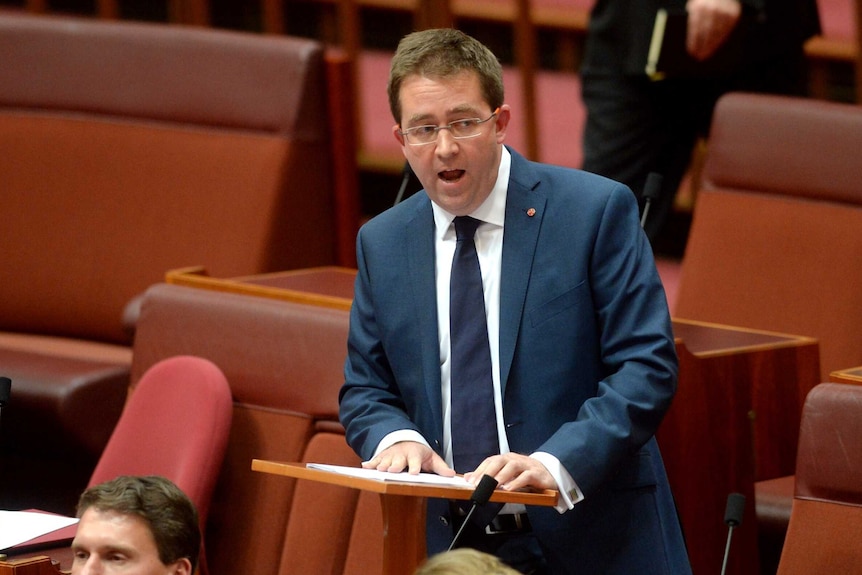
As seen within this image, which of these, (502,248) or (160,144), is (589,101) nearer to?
(160,144)

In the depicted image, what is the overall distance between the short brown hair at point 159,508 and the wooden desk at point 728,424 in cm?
41

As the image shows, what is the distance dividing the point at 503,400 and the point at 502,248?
0.11m

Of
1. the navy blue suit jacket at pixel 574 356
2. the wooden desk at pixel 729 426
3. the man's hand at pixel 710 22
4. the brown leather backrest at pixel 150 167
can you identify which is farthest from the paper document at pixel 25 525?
the man's hand at pixel 710 22

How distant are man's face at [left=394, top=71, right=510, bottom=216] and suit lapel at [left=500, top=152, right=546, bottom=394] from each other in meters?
0.03

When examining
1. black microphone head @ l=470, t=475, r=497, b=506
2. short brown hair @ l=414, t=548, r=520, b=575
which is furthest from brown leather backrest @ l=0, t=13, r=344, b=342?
short brown hair @ l=414, t=548, r=520, b=575

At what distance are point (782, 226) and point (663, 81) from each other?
0.24m

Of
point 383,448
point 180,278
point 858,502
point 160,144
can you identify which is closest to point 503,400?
point 383,448

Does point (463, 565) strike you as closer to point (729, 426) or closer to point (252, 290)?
point (729, 426)

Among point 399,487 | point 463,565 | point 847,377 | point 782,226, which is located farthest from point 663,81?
point 463,565

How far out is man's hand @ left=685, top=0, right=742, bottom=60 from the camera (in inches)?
69.1

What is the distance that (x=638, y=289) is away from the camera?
110cm

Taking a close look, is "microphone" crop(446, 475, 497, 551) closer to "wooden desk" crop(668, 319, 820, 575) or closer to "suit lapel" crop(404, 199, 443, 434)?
"suit lapel" crop(404, 199, 443, 434)

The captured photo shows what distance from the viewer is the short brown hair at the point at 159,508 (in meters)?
1.16

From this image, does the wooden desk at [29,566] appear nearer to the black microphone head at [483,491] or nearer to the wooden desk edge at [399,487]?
the wooden desk edge at [399,487]
